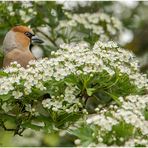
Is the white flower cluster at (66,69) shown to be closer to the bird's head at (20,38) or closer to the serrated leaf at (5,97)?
the serrated leaf at (5,97)

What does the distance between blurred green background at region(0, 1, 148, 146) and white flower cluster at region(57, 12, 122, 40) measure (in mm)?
148

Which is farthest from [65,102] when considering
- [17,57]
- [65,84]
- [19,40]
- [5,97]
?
[19,40]

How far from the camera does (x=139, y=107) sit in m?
3.00

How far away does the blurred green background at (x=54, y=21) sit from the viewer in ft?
16.7

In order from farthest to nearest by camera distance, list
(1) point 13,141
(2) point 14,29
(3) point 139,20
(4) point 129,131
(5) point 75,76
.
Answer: (3) point 139,20
(1) point 13,141
(2) point 14,29
(5) point 75,76
(4) point 129,131

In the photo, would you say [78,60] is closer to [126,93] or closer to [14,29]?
[126,93]

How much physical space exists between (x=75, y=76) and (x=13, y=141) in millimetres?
2710

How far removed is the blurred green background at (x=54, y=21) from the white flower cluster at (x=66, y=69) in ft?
4.16

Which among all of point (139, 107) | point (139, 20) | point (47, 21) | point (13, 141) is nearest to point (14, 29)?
point (47, 21)

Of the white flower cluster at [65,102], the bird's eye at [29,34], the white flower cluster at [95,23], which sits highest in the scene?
the white flower cluster at [95,23]

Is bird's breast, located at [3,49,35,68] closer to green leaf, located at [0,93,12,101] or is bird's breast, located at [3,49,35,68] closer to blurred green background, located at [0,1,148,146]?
blurred green background, located at [0,1,148,146]

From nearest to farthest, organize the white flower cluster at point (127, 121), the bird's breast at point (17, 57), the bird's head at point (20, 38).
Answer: the white flower cluster at point (127, 121) → the bird's breast at point (17, 57) → the bird's head at point (20, 38)

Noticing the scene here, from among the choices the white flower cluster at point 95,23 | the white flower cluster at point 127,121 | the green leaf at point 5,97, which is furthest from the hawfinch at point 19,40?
the white flower cluster at point 127,121

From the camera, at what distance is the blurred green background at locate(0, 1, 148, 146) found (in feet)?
16.7
